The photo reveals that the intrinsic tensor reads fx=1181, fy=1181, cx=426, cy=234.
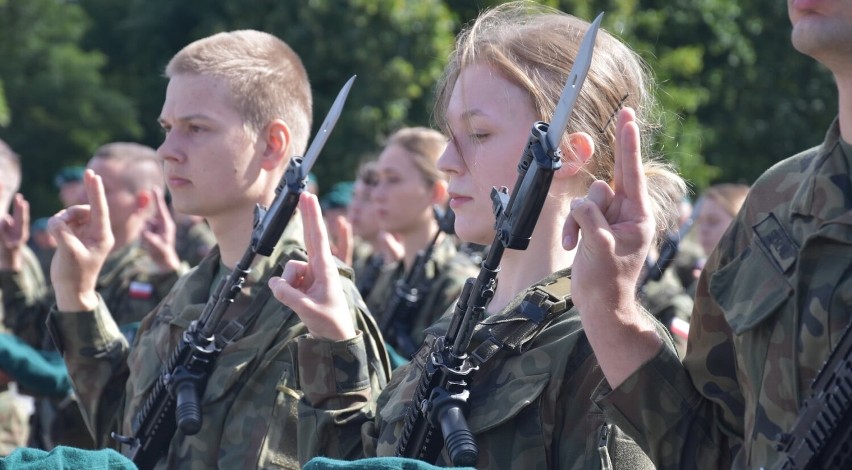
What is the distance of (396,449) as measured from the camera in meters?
2.77

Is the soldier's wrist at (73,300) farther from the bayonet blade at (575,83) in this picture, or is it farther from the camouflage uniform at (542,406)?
the bayonet blade at (575,83)

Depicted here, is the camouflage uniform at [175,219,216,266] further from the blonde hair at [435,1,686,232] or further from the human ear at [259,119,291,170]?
the blonde hair at [435,1,686,232]

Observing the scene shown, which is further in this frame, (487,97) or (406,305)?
(406,305)

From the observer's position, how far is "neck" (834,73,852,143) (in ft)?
6.53

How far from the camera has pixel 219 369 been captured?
358 centimetres

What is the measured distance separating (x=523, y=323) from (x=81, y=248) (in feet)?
6.49

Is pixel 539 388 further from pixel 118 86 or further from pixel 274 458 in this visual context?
pixel 118 86

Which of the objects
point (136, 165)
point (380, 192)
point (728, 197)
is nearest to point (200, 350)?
point (380, 192)

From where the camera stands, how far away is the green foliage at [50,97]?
68.1ft

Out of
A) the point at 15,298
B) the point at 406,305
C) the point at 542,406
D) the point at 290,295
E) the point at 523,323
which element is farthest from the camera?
the point at 406,305

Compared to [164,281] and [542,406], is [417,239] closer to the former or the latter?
[164,281]

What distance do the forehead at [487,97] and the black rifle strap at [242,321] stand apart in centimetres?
105

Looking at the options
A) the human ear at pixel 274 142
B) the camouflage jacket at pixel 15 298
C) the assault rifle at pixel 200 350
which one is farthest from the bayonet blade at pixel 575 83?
the camouflage jacket at pixel 15 298

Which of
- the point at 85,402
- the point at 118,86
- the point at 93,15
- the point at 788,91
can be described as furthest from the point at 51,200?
the point at 85,402
